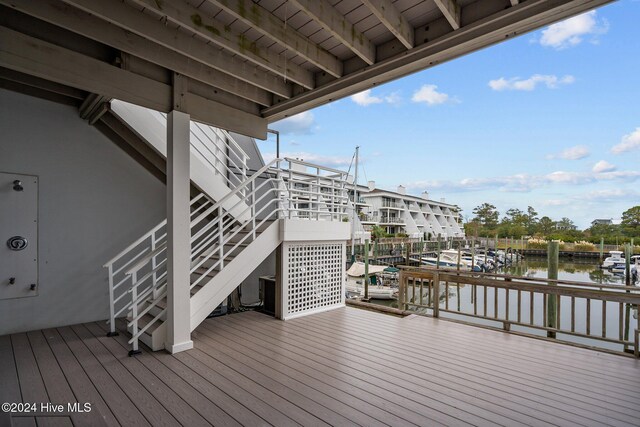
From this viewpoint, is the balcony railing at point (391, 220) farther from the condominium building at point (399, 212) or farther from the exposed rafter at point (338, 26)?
the exposed rafter at point (338, 26)

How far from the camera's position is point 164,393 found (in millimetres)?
2449

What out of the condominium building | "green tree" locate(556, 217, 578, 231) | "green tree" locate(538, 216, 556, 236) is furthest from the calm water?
the condominium building

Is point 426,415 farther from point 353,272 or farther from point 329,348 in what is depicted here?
point 353,272

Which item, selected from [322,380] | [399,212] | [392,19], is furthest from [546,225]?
[392,19]

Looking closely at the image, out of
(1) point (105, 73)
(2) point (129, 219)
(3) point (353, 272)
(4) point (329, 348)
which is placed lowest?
(3) point (353, 272)

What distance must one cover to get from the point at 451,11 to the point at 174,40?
2147 mm

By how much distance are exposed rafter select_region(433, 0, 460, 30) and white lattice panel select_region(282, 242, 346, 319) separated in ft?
11.7

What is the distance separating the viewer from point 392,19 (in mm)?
2123

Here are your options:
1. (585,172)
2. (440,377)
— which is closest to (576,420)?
(440,377)

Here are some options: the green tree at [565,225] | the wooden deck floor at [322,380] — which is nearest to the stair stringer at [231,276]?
the wooden deck floor at [322,380]

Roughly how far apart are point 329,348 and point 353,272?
14.5m

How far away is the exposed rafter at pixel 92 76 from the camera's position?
2.23 m

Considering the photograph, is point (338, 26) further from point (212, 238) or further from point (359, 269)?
point (359, 269)

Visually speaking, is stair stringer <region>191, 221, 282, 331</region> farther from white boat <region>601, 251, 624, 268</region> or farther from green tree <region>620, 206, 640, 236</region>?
white boat <region>601, 251, 624, 268</region>
